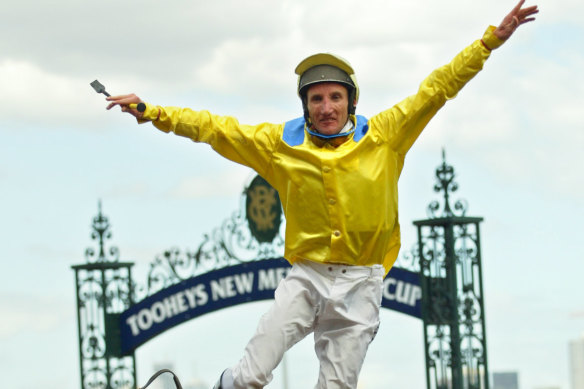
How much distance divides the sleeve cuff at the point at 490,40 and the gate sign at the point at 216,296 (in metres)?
7.61

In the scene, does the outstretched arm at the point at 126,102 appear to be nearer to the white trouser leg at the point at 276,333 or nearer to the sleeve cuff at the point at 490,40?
the white trouser leg at the point at 276,333

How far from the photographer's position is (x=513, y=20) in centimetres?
561

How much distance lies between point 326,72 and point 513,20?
900 millimetres

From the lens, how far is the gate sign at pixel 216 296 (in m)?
13.1

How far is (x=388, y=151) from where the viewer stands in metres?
5.86

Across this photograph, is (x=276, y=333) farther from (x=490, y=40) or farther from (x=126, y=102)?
(x=490, y=40)

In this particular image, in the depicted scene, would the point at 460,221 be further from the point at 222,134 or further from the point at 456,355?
the point at 222,134

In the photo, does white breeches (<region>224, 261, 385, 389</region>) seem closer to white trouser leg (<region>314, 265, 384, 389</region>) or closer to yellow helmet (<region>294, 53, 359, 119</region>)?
white trouser leg (<region>314, 265, 384, 389</region>)

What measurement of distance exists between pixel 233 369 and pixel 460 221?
23.2 ft

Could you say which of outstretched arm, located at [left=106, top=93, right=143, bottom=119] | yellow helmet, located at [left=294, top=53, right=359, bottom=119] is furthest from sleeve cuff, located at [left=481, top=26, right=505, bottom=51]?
outstretched arm, located at [left=106, top=93, right=143, bottom=119]

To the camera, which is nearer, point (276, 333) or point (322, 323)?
point (276, 333)

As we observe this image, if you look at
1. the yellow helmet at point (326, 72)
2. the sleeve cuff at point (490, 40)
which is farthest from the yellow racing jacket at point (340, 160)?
the yellow helmet at point (326, 72)

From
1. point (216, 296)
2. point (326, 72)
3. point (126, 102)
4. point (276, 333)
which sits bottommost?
point (276, 333)

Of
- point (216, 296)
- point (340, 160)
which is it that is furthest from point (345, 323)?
point (216, 296)
